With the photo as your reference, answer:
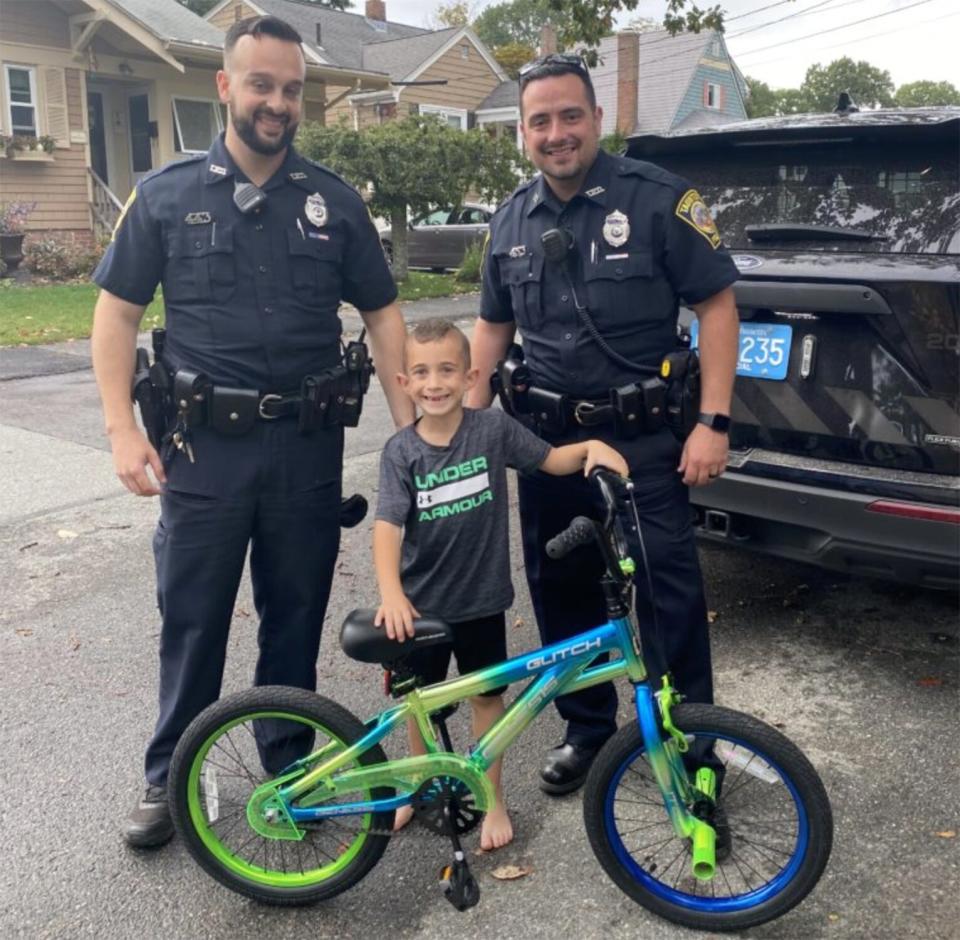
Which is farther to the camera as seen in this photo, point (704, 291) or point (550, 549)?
point (704, 291)

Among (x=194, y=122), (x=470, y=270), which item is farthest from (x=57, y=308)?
(x=194, y=122)

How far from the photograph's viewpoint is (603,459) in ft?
8.41

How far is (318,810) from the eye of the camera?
8.48ft

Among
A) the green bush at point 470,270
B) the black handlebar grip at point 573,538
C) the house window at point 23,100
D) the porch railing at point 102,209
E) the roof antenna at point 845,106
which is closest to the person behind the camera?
the black handlebar grip at point 573,538

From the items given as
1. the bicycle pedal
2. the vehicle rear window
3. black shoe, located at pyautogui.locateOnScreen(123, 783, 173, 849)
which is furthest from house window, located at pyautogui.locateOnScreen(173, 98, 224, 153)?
the bicycle pedal

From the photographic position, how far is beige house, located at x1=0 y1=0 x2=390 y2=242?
17141mm

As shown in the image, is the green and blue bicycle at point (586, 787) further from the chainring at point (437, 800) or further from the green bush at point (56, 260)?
the green bush at point (56, 260)

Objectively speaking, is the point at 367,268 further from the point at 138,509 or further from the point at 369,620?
the point at 138,509

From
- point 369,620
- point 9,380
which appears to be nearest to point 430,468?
point 369,620

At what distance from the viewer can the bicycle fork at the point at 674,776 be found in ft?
7.80

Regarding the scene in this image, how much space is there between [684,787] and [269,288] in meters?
1.59

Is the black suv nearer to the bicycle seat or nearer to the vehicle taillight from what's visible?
the vehicle taillight

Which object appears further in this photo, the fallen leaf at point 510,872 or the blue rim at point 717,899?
the fallen leaf at point 510,872

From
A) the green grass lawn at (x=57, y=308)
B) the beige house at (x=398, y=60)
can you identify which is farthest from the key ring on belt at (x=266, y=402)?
the beige house at (x=398, y=60)
